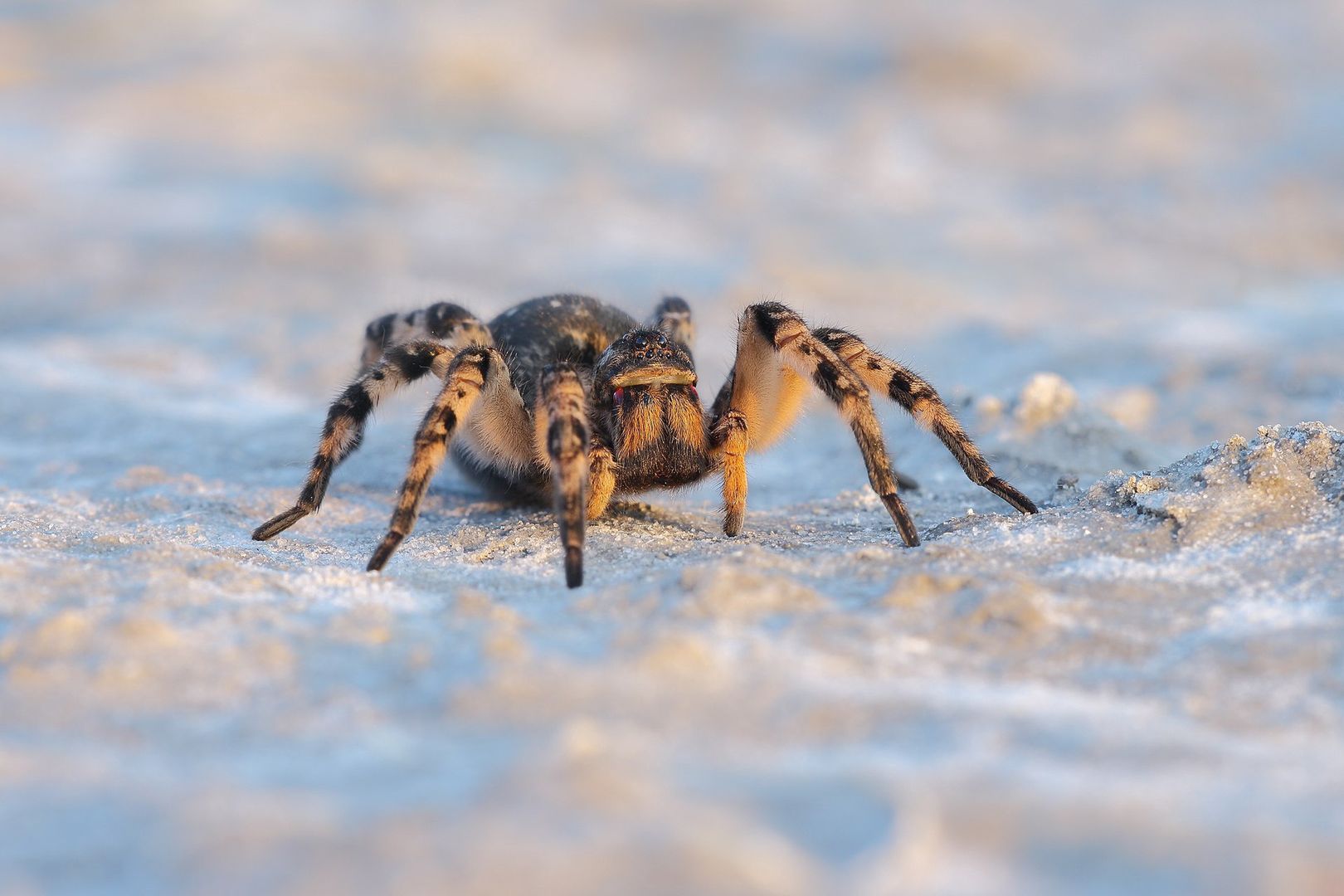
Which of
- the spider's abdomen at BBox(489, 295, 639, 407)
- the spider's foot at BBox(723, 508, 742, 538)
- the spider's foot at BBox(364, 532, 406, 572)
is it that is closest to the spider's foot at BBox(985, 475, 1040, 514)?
the spider's foot at BBox(723, 508, 742, 538)

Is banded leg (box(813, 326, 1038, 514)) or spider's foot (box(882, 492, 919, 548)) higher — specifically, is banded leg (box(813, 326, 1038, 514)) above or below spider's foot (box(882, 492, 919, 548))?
above

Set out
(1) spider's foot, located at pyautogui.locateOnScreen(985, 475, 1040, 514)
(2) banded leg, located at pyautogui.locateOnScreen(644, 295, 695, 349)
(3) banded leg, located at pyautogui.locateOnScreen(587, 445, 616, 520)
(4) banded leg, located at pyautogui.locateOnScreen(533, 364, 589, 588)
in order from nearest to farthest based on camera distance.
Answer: (4) banded leg, located at pyautogui.locateOnScreen(533, 364, 589, 588) → (1) spider's foot, located at pyautogui.locateOnScreen(985, 475, 1040, 514) → (3) banded leg, located at pyautogui.locateOnScreen(587, 445, 616, 520) → (2) banded leg, located at pyautogui.locateOnScreen(644, 295, 695, 349)

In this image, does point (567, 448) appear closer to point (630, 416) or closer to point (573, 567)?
point (573, 567)

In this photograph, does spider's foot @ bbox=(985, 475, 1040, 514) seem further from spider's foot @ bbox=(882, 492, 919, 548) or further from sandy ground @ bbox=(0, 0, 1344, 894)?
spider's foot @ bbox=(882, 492, 919, 548)

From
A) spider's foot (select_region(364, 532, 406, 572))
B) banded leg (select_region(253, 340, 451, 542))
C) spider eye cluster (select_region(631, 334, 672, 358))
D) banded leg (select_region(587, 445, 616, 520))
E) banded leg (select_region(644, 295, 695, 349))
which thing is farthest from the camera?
banded leg (select_region(644, 295, 695, 349))

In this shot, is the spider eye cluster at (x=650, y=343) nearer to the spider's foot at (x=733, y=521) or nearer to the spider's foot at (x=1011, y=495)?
the spider's foot at (x=733, y=521)

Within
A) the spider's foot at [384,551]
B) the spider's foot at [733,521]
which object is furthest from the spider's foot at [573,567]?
the spider's foot at [733,521]

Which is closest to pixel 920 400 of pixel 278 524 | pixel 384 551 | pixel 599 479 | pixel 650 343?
pixel 650 343

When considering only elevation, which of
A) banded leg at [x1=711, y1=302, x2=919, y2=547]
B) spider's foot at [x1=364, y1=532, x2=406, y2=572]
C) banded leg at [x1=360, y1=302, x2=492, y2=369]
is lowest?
spider's foot at [x1=364, y1=532, x2=406, y2=572]
